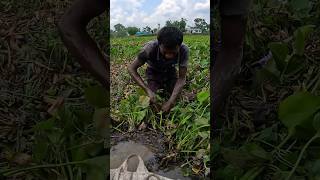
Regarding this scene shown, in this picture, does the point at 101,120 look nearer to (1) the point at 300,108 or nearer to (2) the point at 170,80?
(2) the point at 170,80

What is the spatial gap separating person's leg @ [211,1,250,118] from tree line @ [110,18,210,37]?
8.4 inches

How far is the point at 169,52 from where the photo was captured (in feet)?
3.77

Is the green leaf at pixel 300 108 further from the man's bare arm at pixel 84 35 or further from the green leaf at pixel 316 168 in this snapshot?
the man's bare arm at pixel 84 35

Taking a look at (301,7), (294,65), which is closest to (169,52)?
(294,65)

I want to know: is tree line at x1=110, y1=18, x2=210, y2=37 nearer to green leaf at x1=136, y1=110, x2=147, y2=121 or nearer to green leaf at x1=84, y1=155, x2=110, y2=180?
green leaf at x1=136, y1=110, x2=147, y2=121

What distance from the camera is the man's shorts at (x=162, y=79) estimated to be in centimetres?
116

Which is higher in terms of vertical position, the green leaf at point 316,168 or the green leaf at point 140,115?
the green leaf at point 140,115

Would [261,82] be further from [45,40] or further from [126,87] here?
[45,40]

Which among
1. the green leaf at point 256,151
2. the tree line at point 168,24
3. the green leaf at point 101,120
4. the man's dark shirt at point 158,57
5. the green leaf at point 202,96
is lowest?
the green leaf at point 256,151

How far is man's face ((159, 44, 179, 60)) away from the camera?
1.13 meters

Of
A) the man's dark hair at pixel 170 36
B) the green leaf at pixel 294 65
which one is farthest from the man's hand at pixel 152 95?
the green leaf at pixel 294 65

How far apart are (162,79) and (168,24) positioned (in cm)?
12

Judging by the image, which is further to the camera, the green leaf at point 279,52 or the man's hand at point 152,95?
the green leaf at point 279,52

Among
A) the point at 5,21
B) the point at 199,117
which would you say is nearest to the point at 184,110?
the point at 199,117
